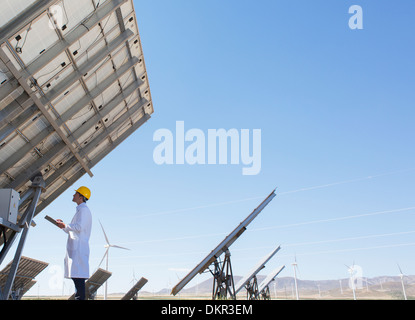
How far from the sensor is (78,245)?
5.32 metres

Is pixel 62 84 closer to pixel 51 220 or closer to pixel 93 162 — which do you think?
pixel 51 220

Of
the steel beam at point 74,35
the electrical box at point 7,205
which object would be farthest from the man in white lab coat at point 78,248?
the electrical box at point 7,205

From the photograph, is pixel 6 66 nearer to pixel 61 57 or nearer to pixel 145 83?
pixel 61 57

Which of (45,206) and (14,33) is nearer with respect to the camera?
(14,33)

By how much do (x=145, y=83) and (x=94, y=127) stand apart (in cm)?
247

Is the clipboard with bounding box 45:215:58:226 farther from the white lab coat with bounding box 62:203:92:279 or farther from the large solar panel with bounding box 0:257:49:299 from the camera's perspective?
the large solar panel with bounding box 0:257:49:299

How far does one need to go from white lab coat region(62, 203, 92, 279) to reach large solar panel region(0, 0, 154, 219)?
163 inches

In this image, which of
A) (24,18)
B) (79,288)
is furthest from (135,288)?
(24,18)

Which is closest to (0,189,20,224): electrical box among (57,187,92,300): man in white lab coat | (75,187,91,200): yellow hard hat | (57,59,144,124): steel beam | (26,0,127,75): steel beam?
(57,59,144,124): steel beam

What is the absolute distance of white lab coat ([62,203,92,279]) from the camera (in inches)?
205

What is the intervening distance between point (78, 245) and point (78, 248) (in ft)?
0.15
